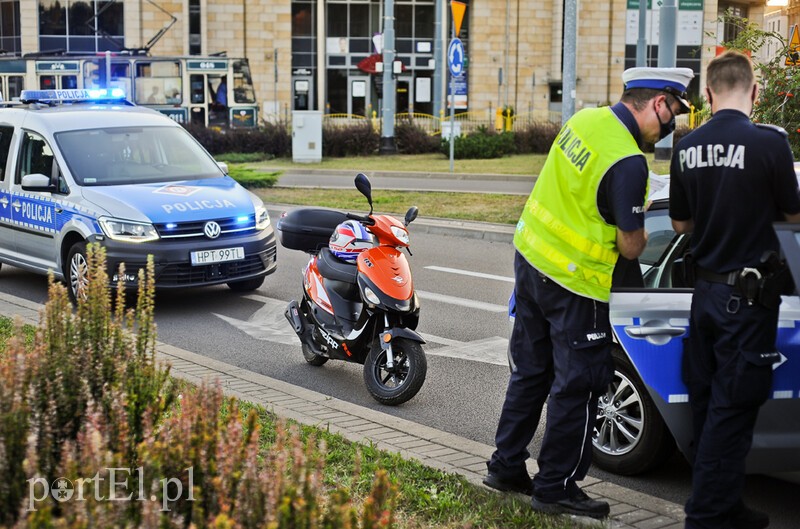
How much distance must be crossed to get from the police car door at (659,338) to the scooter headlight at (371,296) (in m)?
2.11

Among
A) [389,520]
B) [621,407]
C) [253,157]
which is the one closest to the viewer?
[389,520]

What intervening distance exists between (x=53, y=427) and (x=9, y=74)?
35.5 meters

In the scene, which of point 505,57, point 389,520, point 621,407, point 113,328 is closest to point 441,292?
point 621,407

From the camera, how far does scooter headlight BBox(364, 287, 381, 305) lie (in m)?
6.78

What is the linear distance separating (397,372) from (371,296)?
49 cm

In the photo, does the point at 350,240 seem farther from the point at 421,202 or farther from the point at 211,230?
the point at 421,202

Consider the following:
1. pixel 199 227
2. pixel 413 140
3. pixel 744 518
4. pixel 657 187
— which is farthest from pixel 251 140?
pixel 744 518

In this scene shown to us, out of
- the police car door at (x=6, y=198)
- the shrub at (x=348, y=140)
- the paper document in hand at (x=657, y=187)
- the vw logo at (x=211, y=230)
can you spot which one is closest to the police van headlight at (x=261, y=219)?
the vw logo at (x=211, y=230)

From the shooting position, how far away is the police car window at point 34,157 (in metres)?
10.5

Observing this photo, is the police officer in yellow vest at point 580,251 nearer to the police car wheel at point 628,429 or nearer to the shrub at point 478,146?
the police car wheel at point 628,429

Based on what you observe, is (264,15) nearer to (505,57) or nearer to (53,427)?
(505,57)

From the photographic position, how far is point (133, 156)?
422 inches

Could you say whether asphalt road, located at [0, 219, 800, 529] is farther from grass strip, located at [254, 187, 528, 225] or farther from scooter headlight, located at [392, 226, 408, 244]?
grass strip, located at [254, 187, 528, 225]

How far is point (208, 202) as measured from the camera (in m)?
9.99
